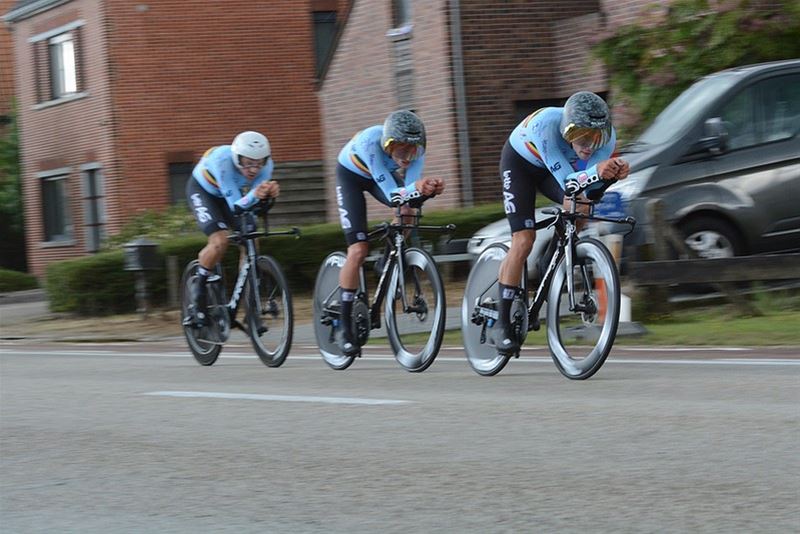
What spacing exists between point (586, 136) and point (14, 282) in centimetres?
2259

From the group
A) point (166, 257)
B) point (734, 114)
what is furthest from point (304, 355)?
point (166, 257)

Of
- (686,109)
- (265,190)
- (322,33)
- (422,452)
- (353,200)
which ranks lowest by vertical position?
(422,452)

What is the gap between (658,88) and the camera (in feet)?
60.1

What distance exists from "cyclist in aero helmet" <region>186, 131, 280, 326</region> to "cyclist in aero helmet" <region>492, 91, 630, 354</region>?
2.26m

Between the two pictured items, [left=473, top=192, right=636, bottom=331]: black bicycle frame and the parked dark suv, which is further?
the parked dark suv

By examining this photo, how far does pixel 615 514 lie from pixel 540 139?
3921 mm

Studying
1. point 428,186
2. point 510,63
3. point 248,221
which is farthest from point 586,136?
point 510,63

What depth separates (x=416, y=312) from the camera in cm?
962

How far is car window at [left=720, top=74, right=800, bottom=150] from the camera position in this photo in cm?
1351

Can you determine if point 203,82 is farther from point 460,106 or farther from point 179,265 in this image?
point 179,265

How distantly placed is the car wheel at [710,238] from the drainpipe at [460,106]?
890cm

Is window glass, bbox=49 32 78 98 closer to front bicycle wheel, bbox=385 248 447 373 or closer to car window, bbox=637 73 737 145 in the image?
car window, bbox=637 73 737 145

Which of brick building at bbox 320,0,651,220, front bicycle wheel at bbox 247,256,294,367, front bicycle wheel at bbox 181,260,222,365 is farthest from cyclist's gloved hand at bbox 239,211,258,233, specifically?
brick building at bbox 320,0,651,220

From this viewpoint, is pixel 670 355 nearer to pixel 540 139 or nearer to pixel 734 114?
pixel 540 139
